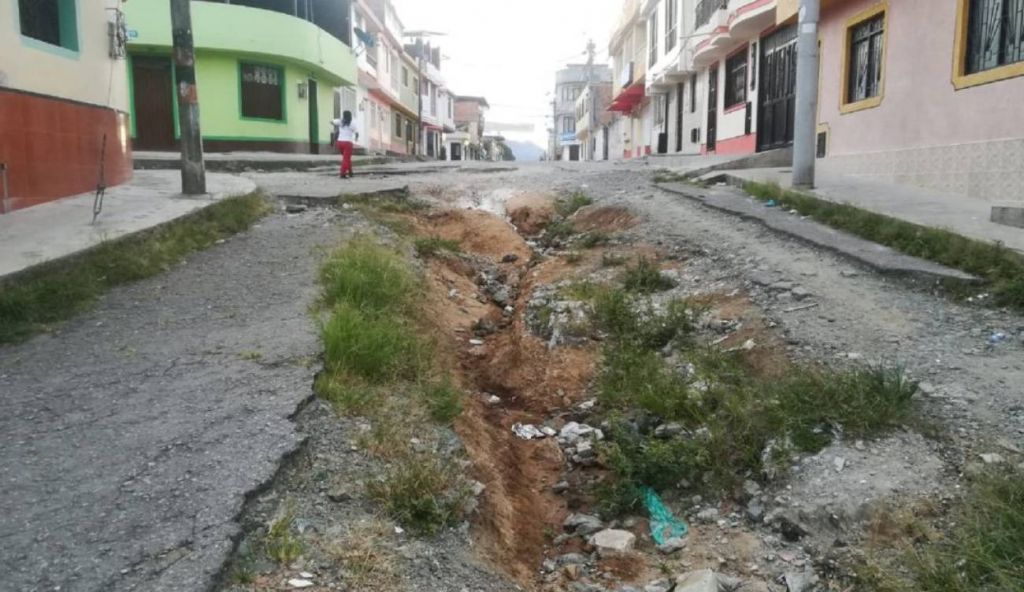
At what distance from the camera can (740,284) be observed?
17.6 ft

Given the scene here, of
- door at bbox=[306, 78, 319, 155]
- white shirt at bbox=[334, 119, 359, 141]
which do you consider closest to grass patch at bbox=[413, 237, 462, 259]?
white shirt at bbox=[334, 119, 359, 141]

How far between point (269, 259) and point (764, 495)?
4372mm

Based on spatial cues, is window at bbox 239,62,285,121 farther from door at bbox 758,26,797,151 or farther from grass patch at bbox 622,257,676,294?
grass patch at bbox 622,257,676,294

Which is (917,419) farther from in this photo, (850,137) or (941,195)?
(850,137)

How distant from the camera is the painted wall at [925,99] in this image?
7.57m

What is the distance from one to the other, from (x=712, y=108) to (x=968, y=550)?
19351 millimetres

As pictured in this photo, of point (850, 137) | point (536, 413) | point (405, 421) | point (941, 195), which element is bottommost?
point (536, 413)

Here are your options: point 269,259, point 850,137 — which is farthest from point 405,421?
point 850,137

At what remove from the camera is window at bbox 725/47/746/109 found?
17.7 metres

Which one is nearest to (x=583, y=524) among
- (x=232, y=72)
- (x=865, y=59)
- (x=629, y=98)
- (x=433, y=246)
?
(x=433, y=246)

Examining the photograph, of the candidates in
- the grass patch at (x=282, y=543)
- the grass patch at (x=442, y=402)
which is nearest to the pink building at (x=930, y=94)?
the grass patch at (x=442, y=402)

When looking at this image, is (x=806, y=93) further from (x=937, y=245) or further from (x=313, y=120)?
(x=313, y=120)

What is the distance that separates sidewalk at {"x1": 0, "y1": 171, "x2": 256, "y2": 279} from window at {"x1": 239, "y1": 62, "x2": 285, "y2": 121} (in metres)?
12.5

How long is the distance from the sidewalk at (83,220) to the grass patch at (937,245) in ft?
19.0
